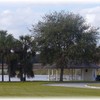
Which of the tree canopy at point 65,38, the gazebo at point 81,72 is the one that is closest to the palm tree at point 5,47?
the tree canopy at point 65,38

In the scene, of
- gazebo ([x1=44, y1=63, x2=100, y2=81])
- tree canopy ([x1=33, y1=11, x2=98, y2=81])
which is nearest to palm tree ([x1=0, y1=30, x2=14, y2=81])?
tree canopy ([x1=33, y1=11, x2=98, y2=81])

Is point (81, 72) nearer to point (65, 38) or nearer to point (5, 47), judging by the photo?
point (65, 38)

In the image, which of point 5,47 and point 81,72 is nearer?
point 5,47

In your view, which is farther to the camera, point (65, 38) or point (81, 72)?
point (81, 72)

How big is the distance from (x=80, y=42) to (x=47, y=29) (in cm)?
518

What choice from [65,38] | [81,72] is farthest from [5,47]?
[81,72]

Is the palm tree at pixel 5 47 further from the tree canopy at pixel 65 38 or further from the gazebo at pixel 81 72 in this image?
the gazebo at pixel 81 72

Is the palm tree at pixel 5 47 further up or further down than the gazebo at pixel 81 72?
further up

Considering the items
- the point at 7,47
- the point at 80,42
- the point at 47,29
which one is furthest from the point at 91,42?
the point at 7,47

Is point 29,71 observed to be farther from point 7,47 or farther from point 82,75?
point 82,75

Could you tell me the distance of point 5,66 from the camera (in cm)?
6812

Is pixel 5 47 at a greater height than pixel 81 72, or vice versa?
pixel 5 47

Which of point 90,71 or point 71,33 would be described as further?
point 90,71

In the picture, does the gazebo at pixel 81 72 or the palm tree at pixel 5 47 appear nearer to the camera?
the palm tree at pixel 5 47
